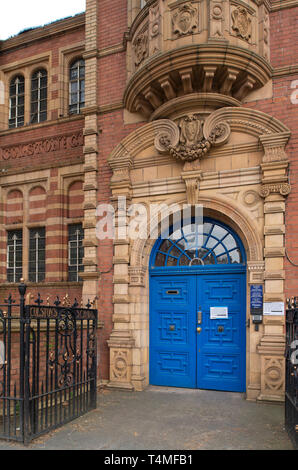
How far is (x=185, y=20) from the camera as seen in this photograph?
816cm

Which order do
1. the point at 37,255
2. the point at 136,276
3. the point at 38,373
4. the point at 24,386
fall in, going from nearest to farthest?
the point at 24,386 < the point at 38,373 < the point at 136,276 < the point at 37,255

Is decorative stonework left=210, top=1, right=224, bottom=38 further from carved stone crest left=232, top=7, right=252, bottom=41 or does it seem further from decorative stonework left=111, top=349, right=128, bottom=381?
decorative stonework left=111, top=349, right=128, bottom=381

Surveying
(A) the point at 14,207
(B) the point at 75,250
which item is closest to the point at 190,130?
(B) the point at 75,250

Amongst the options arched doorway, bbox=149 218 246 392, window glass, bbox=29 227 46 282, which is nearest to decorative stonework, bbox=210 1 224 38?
arched doorway, bbox=149 218 246 392

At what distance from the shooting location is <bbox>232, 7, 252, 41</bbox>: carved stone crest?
805 centimetres

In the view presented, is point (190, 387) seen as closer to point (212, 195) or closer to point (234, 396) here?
point (234, 396)

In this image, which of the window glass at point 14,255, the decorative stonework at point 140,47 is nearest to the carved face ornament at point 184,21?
the decorative stonework at point 140,47

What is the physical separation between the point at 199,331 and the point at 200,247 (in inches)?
66.3

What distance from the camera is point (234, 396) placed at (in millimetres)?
7742

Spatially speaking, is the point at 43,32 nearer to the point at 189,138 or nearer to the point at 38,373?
the point at 189,138

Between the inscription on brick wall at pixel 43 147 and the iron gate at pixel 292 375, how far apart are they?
7467 mm

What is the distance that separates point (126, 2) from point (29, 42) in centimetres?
396

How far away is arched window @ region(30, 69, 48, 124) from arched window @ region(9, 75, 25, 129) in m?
0.35

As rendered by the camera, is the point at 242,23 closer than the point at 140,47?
Yes
